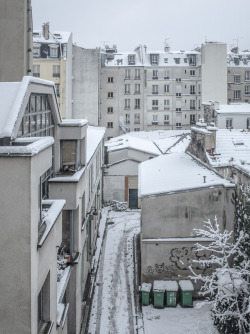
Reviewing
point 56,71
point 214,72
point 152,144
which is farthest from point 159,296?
point 214,72

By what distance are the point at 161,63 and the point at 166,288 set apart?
→ 162 ft

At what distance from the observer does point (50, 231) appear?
959cm

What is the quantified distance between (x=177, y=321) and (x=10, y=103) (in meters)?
12.7

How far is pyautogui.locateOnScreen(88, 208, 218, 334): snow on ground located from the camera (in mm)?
17891

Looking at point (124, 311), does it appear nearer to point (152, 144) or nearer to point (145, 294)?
point (145, 294)

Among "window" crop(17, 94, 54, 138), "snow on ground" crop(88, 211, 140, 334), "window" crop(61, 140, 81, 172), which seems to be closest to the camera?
"window" crop(17, 94, 54, 138)

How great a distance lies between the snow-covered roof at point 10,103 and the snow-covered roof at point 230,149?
15.7 meters

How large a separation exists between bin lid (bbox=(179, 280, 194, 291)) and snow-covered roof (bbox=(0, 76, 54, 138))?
12.3 metres

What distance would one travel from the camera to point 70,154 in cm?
1766

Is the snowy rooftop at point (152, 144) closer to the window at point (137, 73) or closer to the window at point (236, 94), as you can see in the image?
the window at point (137, 73)

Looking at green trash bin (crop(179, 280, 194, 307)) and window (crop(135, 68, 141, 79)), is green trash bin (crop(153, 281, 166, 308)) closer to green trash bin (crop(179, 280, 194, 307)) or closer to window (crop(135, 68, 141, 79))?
green trash bin (crop(179, 280, 194, 307))

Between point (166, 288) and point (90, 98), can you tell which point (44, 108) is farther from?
point (90, 98)

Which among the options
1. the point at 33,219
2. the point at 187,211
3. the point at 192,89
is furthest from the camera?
the point at 192,89

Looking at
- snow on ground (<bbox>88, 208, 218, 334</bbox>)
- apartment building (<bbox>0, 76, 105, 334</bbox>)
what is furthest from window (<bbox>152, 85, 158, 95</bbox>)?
apartment building (<bbox>0, 76, 105, 334</bbox>)
